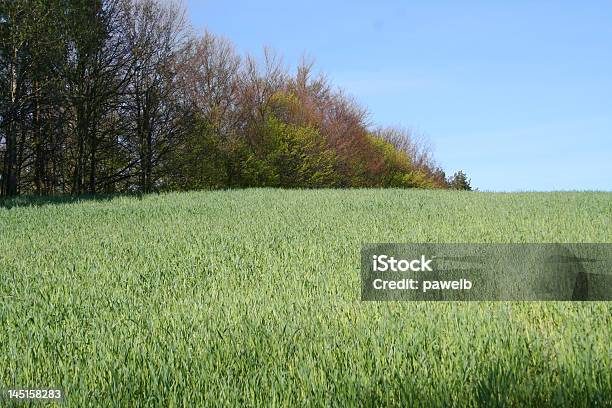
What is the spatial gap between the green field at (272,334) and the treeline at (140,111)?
14.3m

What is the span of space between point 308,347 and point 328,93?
34949mm

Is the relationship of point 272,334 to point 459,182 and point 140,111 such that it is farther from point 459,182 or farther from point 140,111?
point 459,182

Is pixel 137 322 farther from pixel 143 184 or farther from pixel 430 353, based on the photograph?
pixel 143 184

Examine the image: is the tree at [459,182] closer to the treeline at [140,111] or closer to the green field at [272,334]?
the treeline at [140,111]

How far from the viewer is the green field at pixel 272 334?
3.10 m

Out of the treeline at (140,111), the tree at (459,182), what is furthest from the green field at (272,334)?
the tree at (459,182)

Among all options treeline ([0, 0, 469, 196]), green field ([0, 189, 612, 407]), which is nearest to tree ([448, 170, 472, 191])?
treeline ([0, 0, 469, 196])

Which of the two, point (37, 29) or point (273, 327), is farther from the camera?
point (37, 29)

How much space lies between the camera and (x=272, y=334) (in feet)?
13.1

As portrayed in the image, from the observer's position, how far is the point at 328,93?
37.6 meters

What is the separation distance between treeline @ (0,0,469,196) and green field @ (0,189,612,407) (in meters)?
14.3

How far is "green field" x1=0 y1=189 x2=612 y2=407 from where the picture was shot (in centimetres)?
310

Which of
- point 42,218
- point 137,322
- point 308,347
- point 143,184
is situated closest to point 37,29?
point 143,184

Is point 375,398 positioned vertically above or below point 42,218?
below
